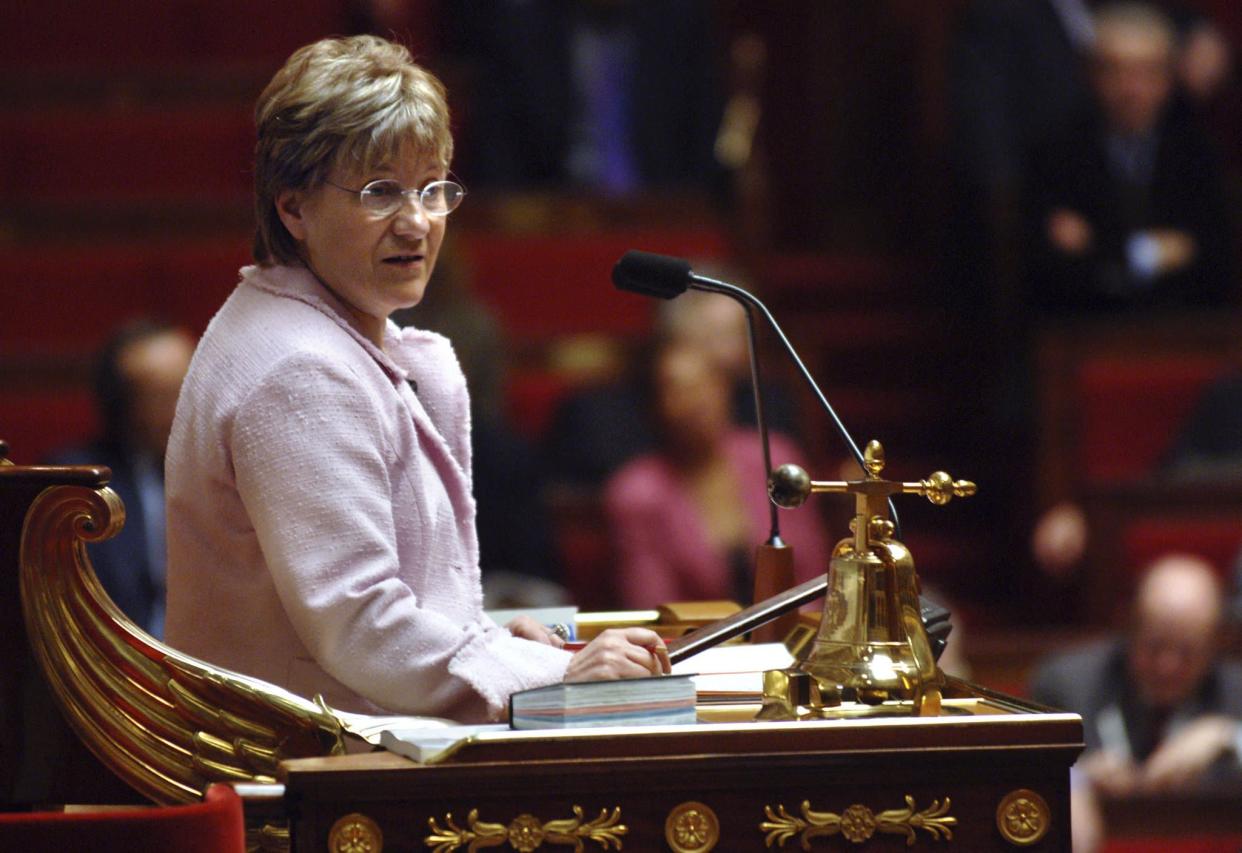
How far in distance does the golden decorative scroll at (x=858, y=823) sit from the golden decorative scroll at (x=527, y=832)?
13 cm

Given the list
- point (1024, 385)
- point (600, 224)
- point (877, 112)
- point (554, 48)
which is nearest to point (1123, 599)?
point (1024, 385)

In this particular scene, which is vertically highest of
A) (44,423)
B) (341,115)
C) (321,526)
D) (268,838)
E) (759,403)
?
(44,423)

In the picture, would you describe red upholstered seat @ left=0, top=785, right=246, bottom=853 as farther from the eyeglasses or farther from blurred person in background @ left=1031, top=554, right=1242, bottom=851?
blurred person in background @ left=1031, top=554, right=1242, bottom=851

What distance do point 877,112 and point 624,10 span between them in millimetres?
1770

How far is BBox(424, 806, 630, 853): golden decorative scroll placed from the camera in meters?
1.69

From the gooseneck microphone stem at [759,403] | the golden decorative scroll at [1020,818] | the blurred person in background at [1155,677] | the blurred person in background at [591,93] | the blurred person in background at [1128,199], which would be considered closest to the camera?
the golden decorative scroll at [1020,818]

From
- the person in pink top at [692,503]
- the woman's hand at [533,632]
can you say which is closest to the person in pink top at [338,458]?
the woman's hand at [533,632]

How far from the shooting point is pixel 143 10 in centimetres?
642

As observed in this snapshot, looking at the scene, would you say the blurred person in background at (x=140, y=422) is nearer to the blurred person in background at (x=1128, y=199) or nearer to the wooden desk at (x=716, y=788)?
the wooden desk at (x=716, y=788)

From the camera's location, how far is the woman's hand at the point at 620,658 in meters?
1.83

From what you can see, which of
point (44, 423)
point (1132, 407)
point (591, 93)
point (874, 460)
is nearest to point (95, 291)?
point (44, 423)

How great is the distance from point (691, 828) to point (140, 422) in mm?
2796

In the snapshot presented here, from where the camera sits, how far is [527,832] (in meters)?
1.71

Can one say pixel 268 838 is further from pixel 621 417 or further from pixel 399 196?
pixel 621 417
